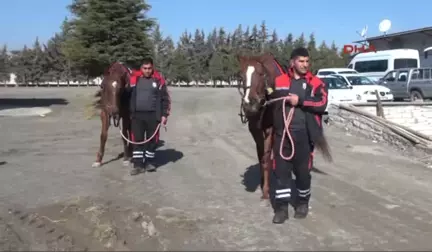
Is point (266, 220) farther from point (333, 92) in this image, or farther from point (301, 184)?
point (333, 92)

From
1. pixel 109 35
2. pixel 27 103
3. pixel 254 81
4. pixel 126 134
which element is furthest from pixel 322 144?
pixel 27 103

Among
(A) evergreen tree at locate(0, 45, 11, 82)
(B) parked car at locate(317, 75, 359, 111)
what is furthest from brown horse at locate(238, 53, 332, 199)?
(A) evergreen tree at locate(0, 45, 11, 82)

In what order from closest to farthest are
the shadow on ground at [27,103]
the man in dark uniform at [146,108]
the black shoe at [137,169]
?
the man in dark uniform at [146,108] → the black shoe at [137,169] → the shadow on ground at [27,103]

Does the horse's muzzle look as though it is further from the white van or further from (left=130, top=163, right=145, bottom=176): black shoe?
the white van

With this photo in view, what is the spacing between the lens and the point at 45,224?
270 inches

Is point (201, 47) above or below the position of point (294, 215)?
above

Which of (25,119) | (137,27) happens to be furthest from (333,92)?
(25,119)

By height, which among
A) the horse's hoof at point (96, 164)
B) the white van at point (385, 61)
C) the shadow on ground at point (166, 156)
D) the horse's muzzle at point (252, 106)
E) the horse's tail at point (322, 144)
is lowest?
the shadow on ground at point (166, 156)

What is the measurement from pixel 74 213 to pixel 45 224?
22.5 inches

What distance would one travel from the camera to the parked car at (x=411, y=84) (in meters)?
25.7

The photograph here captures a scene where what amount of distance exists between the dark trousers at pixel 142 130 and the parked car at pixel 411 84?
1872 centimetres

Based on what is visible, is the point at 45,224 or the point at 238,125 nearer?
the point at 45,224

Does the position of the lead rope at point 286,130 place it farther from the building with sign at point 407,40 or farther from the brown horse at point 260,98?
the building with sign at point 407,40

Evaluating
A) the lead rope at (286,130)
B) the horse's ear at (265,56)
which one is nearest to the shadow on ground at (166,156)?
the horse's ear at (265,56)
